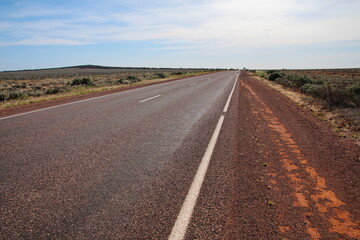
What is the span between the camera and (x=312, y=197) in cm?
316

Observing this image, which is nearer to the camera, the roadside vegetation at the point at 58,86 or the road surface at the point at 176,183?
the road surface at the point at 176,183

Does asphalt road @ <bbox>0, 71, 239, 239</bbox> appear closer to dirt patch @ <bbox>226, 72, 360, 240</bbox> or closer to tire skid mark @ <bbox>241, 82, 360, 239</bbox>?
dirt patch @ <bbox>226, 72, 360, 240</bbox>

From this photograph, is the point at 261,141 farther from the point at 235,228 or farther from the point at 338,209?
the point at 235,228

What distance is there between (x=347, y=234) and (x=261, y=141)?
3.13 metres

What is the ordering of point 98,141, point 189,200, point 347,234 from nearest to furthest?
point 347,234 → point 189,200 → point 98,141

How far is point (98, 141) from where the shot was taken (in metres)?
5.27

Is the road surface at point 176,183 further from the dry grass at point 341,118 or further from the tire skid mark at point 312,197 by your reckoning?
the dry grass at point 341,118

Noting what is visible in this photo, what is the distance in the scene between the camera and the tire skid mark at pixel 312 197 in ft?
8.35

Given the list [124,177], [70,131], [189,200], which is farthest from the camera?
[70,131]

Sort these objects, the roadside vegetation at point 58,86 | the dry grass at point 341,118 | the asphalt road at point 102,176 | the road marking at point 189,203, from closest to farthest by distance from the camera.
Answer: the road marking at point 189,203 < the asphalt road at point 102,176 < the dry grass at point 341,118 < the roadside vegetation at point 58,86

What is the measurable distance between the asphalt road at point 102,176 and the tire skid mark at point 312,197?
3.21 ft

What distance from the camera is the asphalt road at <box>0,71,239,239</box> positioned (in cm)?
254

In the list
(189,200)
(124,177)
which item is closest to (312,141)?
(189,200)

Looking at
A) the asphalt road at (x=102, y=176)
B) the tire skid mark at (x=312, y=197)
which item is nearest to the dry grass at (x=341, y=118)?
the tire skid mark at (x=312, y=197)
